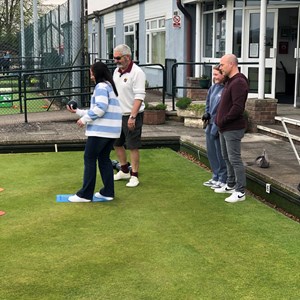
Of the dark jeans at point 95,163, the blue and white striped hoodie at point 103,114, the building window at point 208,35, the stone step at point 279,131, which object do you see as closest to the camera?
the blue and white striped hoodie at point 103,114

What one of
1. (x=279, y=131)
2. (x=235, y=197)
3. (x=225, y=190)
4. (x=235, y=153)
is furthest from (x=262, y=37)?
(x=235, y=197)

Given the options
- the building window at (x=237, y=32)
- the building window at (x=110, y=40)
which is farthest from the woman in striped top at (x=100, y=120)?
the building window at (x=110, y=40)

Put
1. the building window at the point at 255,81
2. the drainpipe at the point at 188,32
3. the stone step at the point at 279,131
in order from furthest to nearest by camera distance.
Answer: the drainpipe at the point at 188,32
the building window at the point at 255,81
the stone step at the point at 279,131

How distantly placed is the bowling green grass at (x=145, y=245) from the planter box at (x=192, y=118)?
3986mm

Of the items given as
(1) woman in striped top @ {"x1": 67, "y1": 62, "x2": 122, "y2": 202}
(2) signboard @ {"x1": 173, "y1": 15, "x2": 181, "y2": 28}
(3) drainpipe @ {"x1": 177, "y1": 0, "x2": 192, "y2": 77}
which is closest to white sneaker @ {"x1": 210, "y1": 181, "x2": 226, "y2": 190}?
(1) woman in striped top @ {"x1": 67, "y1": 62, "x2": 122, "y2": 202}

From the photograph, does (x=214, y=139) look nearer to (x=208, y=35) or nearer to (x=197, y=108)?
(x=197, y=108)

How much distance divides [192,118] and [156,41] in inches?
286

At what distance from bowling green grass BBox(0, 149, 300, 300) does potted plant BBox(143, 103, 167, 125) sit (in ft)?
13.8

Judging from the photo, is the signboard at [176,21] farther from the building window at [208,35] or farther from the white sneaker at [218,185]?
the white sneaker at [218,185]

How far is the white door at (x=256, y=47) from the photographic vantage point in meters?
12.1

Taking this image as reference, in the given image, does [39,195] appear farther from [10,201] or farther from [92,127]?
[92,127]

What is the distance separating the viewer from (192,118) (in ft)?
36.0

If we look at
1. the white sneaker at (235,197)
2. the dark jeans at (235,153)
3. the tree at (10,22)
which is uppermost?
the tree at (10,22)

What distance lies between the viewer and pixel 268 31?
1231cm
